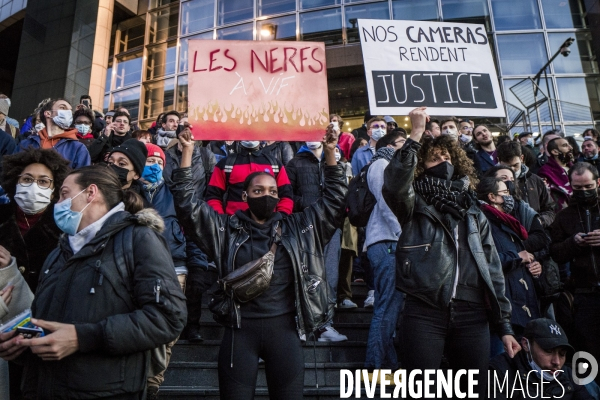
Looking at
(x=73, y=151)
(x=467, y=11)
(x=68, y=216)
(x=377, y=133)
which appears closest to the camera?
(x=68, y=216)

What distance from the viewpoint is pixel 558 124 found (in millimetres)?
14000

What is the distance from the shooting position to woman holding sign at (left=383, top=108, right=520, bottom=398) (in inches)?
115

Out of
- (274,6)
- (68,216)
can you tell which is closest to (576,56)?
(274,6)

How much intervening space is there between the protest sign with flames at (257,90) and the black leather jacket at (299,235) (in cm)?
74

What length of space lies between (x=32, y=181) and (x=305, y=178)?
113 inches

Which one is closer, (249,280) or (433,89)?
(249,280)

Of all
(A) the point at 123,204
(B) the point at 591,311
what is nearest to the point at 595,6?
(B) the point at 591,311

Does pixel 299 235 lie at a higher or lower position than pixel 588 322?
higher

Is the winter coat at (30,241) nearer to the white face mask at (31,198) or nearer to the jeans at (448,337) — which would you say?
the white face mask at (31,198)

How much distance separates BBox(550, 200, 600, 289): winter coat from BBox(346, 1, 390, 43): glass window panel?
12.0m

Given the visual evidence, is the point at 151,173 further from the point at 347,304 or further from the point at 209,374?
the point at 347,304

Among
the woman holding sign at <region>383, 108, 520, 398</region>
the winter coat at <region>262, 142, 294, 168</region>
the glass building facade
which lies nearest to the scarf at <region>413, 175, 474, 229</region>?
the woman holding sign at <region>383, 108, 520, 398</region>

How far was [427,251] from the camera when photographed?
9.94 ft

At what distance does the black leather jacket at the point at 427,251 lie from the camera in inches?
Answer: 116
